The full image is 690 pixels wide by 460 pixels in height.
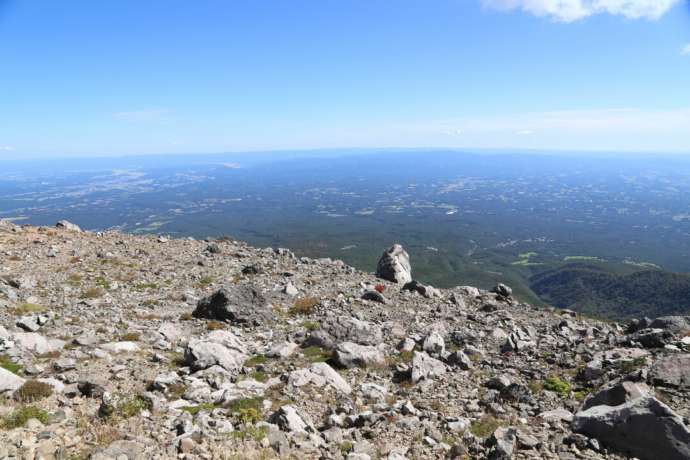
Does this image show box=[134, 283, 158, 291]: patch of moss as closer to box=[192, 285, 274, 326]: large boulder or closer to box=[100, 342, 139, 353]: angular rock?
box=[192, 285, 274, 326]: large boulder

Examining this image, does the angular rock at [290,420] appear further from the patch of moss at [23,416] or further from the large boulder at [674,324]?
the large boulder at [674,324]

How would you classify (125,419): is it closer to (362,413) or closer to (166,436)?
(166,436)

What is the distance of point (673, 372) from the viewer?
38.3ft

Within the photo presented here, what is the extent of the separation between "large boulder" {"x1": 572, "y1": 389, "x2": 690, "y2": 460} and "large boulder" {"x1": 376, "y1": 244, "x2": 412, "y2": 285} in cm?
2048

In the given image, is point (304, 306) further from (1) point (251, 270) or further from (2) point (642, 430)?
(2) point (642, 430)

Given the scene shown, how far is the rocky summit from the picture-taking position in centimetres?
859

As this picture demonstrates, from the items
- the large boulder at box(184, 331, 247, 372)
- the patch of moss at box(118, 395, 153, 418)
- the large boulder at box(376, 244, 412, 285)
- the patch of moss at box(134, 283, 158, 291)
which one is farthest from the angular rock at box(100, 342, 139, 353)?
the large boulder at box(376, 244, 412, 285)

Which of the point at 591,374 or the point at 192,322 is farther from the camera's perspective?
the point at 192,322

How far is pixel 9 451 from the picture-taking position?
728 centimetres

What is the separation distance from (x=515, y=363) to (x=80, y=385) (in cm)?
1407

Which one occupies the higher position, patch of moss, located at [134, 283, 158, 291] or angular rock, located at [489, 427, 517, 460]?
angular rock, located at [489, 427, 517, 460]

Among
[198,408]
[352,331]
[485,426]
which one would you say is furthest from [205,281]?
[485,426]

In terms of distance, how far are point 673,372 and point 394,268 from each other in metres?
19.5

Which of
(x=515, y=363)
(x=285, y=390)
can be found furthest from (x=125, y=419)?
(x=515, y=363)
